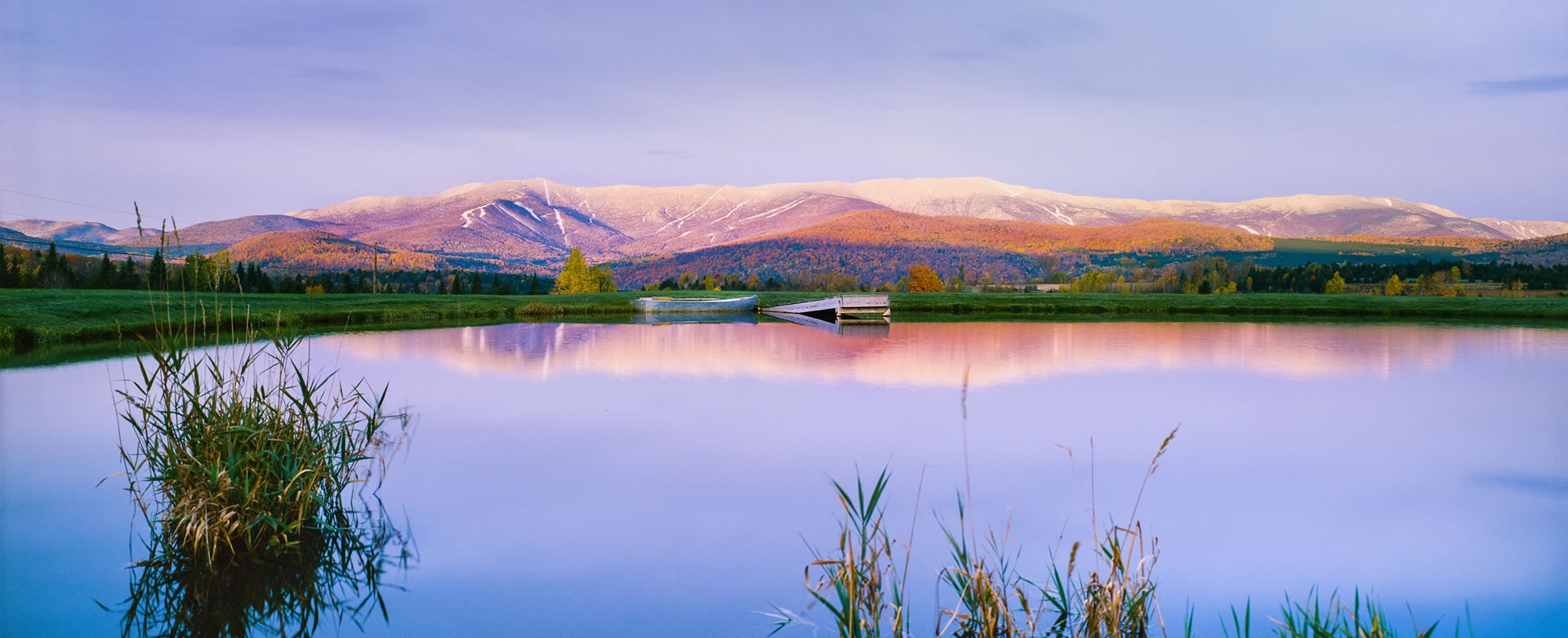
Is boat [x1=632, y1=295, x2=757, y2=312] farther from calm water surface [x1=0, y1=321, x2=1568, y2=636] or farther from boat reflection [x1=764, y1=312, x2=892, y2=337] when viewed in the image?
calm water surface [x1=0, y1=321, x2=1568, y2=636]

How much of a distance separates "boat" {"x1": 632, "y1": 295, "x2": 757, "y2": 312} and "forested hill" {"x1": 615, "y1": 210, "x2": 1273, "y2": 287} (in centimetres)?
7387

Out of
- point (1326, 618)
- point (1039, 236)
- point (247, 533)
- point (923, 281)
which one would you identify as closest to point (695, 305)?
point (247, 533)

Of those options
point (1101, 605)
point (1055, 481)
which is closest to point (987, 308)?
point (1055, 481)

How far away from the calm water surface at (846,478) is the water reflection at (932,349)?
28 centimetres

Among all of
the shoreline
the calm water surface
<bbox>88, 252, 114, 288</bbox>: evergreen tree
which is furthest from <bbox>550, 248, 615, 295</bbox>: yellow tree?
the calm water surface

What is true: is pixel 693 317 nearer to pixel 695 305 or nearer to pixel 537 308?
pixel 695 305

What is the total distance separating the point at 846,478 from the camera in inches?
282

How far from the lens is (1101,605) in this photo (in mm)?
3873

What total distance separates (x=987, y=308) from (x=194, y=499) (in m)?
39.8

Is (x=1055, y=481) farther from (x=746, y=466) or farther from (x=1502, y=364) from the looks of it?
(x=1502, y=364)

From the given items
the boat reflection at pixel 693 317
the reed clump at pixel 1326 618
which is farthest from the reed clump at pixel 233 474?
the boat reflection at pixel 693 317

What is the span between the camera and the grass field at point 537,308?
19.5 metres

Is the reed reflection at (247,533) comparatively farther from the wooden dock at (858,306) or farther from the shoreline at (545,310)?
the wooden dock at (858,306)

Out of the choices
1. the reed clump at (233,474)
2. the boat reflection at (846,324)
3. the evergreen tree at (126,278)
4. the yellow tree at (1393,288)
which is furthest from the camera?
the yellow tree at (1393,288)
